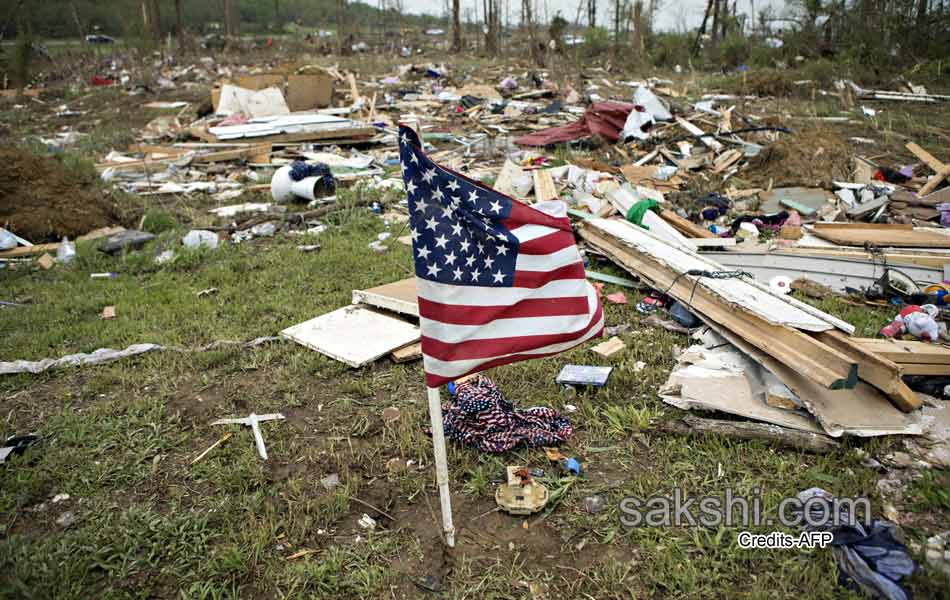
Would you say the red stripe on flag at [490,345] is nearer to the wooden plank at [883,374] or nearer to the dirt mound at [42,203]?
the wooden plank at [883,374]

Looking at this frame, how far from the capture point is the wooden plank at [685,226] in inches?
257

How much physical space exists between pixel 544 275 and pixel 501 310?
0.89 feet

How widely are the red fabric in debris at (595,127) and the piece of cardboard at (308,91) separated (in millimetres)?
6602

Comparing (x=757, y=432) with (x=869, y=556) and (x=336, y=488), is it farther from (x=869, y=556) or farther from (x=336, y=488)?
(x=336, y=488)

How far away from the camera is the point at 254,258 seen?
6.68m

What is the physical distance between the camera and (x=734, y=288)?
446 centimetres

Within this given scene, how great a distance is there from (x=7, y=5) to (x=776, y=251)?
92.7ft

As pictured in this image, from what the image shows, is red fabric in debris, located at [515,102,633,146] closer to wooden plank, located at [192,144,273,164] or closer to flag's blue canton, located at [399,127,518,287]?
wooden plank, located at [192,144,273,164]

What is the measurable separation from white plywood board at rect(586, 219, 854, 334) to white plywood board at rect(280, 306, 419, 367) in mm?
2296

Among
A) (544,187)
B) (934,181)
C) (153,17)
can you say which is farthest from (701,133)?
(153,17)

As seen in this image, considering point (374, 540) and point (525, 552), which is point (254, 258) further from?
point (525, 552)

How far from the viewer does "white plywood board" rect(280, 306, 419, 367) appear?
174 inches

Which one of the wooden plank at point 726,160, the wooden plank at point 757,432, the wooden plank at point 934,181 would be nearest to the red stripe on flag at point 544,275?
the wooden plank at point 757,432

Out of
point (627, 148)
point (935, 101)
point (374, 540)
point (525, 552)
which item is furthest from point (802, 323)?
point (935, 101)
